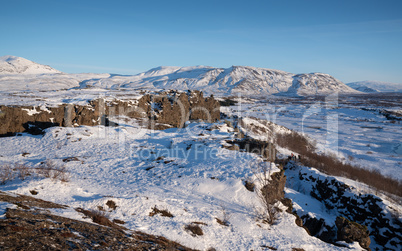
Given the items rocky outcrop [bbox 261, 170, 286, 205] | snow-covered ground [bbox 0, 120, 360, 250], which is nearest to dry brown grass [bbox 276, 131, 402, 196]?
snow-covered ground [bbox 0, 120, 360, 250]

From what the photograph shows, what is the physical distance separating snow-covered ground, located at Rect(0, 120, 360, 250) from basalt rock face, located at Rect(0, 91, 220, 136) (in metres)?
3.48

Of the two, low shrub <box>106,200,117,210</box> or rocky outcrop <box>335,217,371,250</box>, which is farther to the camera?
rocky outcrop <box>335,217,371,250</box>

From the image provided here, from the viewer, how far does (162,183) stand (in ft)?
49.3

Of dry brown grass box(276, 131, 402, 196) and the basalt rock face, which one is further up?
the basalt rock face

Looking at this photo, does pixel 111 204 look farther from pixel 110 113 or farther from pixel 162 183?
pixel 110 113

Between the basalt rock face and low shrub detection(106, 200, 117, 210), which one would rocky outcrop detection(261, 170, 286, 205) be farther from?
the basalt rock face

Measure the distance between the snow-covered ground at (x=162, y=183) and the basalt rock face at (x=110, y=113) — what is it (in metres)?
3.48

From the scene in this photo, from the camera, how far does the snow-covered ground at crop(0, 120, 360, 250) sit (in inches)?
407

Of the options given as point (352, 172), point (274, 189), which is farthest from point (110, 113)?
point (352, 172)

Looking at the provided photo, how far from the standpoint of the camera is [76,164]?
694 inches

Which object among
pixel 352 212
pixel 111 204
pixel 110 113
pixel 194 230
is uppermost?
pixel 110 113

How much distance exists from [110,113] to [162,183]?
23527mm

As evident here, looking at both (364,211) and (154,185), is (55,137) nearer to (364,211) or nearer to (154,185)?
(154,185)

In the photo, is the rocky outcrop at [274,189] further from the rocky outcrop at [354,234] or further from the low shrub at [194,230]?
the low shrub at [194,230]
